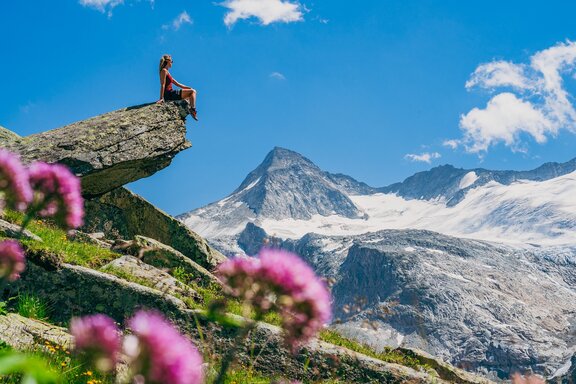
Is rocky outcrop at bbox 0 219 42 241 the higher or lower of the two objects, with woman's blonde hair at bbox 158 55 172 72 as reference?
lower

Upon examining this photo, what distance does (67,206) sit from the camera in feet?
11.8

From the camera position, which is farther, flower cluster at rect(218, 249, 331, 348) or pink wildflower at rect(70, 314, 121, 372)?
flower cluster at rect(218, 249, 331, 348)

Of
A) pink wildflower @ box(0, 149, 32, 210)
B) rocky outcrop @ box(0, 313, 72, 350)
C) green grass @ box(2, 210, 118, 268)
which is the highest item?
green grass @ box(2, 210, 118, 268)

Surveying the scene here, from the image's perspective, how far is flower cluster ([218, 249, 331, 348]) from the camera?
8.63 ft

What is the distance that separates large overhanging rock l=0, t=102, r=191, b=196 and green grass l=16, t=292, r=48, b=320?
802 centimetres

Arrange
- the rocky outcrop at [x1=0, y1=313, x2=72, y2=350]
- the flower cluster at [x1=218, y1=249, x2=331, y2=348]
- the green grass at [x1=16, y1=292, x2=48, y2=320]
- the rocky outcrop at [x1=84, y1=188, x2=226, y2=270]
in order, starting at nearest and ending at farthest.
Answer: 1. the flower cluster at [x1=218, y1=249, x2=331, y2=348]
2. the rocky outcrop at [x1=0, y1=313, x2=72, y2=350]
3. the green grass at [x1=16, y1=292, x2=48, y2=320]
4. the rocky outcrop at [x1=84, y1=188, x2=226, y2=270]

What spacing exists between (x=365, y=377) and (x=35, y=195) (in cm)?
1017

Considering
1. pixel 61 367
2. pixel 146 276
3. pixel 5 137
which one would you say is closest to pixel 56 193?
pixel 61 367

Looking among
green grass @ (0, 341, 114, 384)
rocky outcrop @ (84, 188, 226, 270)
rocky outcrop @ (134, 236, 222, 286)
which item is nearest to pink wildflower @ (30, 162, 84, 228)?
green grass @ (0, 341, 114, 384)

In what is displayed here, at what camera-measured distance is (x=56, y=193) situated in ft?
11.5

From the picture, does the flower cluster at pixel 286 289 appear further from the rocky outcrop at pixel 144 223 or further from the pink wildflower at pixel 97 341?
the rocky outcrop at pixel 144 223

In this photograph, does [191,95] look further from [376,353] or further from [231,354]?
[231,354]

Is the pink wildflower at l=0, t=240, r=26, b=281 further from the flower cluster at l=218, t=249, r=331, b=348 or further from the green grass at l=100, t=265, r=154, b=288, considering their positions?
the green grass at l=100, t=265, r=154, b=288

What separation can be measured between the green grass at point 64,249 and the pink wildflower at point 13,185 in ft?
29.5
